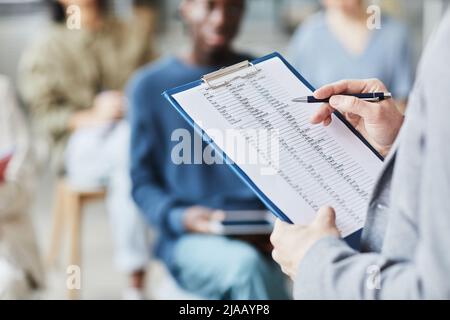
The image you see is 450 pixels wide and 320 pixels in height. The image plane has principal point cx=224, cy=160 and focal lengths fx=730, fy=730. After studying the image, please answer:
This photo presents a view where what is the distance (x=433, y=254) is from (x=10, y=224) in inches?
49.9

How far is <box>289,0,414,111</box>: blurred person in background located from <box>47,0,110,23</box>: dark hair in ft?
2.42

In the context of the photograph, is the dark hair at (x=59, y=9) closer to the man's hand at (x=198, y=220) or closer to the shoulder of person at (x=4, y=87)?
the shoulder of person at (x=4, y=87)

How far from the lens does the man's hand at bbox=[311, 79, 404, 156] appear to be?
0.91m

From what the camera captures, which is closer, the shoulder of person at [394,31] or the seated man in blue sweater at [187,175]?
the seated man in blue sweater at [187,175]

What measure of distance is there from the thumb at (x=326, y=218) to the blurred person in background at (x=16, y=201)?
89 cm

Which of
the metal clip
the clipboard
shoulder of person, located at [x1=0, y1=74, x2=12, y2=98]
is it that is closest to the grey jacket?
the clipboard

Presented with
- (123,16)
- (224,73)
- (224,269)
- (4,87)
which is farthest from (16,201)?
(123,16)

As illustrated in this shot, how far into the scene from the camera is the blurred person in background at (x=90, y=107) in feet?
7.64

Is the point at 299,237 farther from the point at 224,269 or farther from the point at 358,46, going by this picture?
the point at 358,46

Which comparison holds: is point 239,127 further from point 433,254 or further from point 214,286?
point 214,286

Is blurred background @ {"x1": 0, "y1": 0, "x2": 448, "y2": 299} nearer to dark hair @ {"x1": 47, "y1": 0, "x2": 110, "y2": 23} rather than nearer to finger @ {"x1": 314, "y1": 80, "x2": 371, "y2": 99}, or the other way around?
dark hair @ {"x1": 47, "y1": 0, "x2": 110, "y2": 23}

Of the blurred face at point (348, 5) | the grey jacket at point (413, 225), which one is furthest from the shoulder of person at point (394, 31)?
the grey jacket at point (413, 225)

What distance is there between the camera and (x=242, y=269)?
59.2 inches
